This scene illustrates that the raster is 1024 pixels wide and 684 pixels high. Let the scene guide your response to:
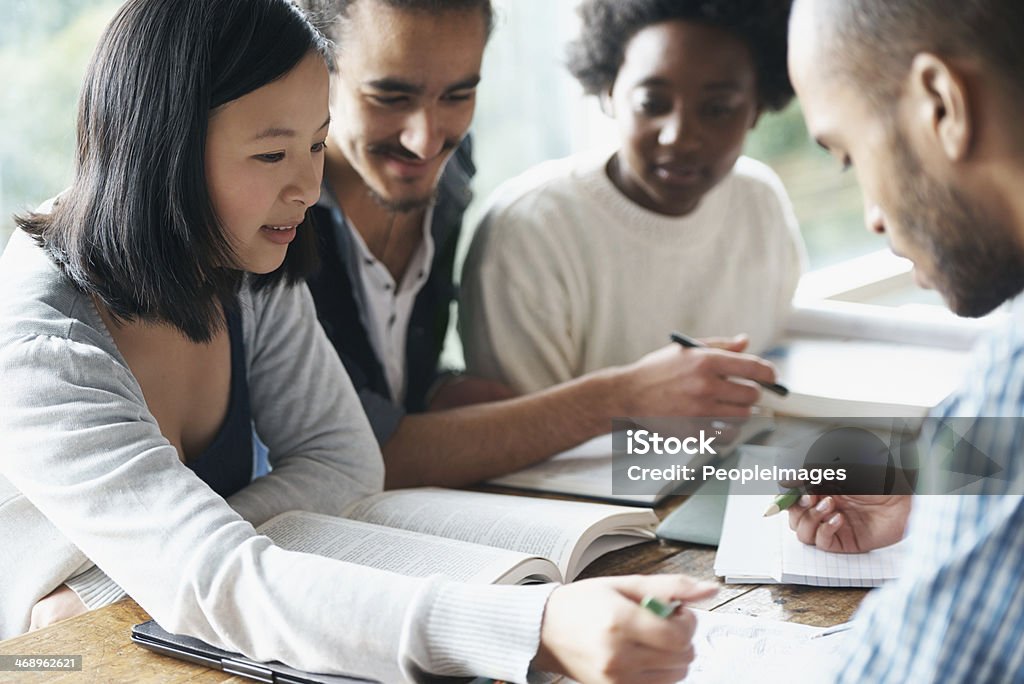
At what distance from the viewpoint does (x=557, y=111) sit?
276 centimetres

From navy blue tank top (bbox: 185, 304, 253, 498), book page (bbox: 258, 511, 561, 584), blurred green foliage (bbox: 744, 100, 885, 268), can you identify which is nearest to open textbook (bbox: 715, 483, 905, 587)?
book page (bbox: 258, 511, 561, 584)

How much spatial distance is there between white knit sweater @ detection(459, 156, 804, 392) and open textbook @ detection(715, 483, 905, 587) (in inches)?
24.9

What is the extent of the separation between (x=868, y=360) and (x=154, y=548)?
55.4 inches

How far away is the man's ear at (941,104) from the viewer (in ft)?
2.52

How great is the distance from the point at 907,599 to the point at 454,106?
1094mm

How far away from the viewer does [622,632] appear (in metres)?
0.83

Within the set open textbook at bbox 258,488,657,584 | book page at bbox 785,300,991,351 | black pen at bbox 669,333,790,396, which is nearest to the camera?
open textbook at bbox 258,488,657,584

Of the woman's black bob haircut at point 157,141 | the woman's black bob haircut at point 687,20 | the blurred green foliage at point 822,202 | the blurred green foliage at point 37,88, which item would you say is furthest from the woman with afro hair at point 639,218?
the blurred green foliage at point 822,202

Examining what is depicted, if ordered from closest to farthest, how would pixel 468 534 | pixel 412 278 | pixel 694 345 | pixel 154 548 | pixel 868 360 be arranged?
pixel 154 548
pixel 468 534
pixel 694 345
pixel 412 278
pixel 868 360

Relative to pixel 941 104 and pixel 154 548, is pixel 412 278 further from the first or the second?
pixel 941 104

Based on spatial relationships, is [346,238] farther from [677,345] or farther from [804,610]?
[804,610]

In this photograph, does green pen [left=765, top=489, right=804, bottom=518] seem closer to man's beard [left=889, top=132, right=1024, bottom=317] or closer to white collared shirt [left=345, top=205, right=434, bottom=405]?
man's beard [left=889, top=132, right=1024, bottom=317]

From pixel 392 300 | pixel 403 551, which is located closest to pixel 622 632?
pixel 403 551

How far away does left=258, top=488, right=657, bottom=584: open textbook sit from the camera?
3.43 feet
